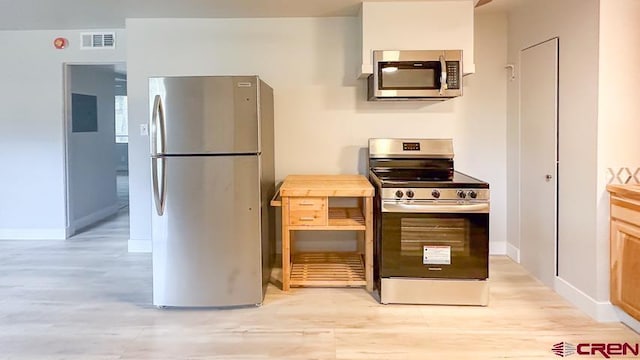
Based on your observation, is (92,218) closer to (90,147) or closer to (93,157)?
(93,157)

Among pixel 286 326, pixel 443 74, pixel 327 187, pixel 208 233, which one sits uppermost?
pixel 443 74

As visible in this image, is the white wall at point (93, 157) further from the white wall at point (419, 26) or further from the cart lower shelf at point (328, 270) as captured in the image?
the white wall at point (419, 26)

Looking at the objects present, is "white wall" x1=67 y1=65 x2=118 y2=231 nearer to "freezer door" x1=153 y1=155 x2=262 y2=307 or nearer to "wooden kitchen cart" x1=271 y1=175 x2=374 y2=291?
"freezer door" x1=153 y1=155 x2=262 y2=307

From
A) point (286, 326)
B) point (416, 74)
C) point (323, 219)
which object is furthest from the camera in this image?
point (416, 74)

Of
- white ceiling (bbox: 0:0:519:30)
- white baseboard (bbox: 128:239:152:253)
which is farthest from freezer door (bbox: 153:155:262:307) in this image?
white baseboard (bbox: 128:239:152:253)

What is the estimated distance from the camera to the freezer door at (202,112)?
10.8 feet

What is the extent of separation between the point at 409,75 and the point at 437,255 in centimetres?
145

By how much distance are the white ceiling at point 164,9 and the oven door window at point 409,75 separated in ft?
1.90

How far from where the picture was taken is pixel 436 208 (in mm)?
3410

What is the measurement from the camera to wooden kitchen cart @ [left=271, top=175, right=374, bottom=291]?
3682mm

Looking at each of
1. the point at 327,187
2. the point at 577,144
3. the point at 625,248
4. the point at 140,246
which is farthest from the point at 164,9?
the point at 625,248

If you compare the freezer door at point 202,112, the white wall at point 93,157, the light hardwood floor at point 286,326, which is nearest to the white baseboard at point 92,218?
the white wall at point 93,157

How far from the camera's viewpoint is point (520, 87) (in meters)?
4.32

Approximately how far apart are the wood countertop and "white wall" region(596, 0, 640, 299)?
57.5 inches
